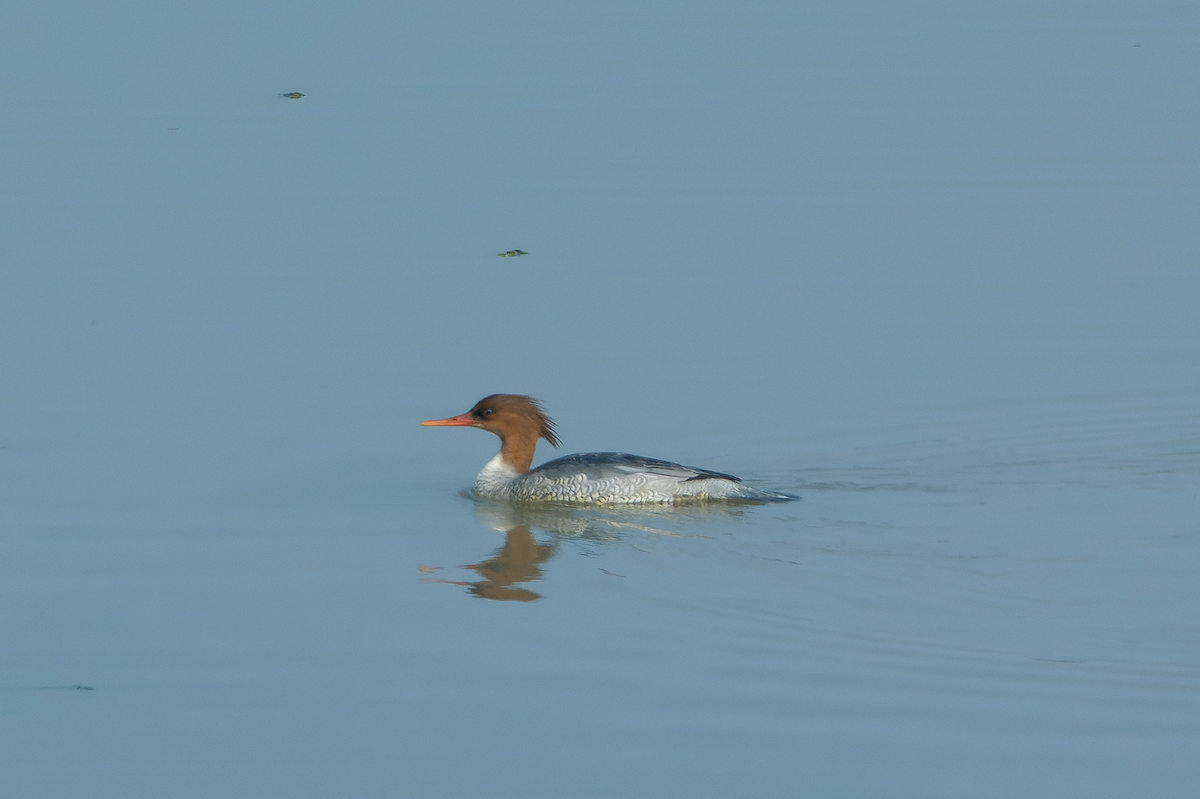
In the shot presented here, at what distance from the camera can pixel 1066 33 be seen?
23.1 meters

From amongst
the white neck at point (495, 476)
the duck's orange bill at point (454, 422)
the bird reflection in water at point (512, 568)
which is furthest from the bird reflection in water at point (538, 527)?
the duck's orange bill at point (454, 422)

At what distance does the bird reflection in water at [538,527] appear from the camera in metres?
10.1

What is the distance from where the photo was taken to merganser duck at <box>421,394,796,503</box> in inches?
456

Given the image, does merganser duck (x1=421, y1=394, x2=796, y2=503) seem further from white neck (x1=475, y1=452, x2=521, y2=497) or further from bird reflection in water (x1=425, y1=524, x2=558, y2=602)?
bird reflection in water (x1=425, y1=524, x2=558, y2=602)

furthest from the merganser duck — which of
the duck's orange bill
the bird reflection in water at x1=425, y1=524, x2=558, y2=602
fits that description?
the bird reflection in water at x1=425, y1=524, x2=558, y2=602

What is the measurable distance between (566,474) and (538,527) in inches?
20.8

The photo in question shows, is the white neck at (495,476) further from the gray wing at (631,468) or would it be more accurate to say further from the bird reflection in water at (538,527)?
the gray wing at (631,468)

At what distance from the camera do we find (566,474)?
11984 mm

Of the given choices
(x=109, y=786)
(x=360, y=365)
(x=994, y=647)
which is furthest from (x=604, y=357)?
(x=109, y=786)

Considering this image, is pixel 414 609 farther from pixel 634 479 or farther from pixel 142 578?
pixel 634 479

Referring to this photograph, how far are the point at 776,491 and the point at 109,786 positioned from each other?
541 cm

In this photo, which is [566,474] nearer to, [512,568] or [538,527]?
[538,527]

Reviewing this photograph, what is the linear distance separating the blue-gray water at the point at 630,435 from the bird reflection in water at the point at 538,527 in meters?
0.05

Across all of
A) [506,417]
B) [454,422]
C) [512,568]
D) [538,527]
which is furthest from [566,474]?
[512,568]
